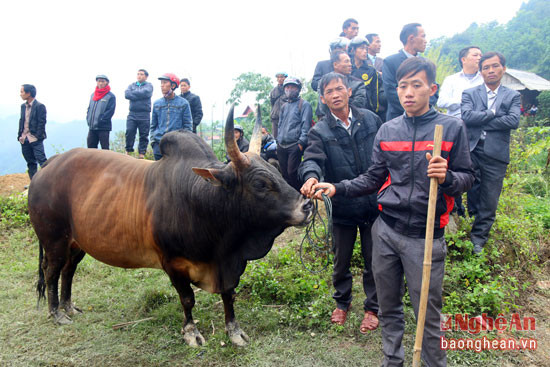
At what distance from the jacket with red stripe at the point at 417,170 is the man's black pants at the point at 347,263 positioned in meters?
0.85

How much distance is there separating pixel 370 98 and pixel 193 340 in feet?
12.4

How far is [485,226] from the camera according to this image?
4.38 metres

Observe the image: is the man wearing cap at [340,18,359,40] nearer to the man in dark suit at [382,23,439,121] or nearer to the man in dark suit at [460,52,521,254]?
the man in dark suit at [382,23,439,121]

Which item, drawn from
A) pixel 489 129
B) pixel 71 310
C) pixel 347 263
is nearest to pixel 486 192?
pixel 489 129

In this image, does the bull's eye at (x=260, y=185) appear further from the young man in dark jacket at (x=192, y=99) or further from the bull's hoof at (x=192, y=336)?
the young man in dark jacket at (x=192, y=99)

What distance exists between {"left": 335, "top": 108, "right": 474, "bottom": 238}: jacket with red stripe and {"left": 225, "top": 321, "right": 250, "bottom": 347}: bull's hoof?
5.80 ft

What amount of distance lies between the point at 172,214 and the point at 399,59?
3.28 metres

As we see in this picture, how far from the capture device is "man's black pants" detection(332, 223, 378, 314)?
3459 mm

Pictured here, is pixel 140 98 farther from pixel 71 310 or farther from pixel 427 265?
pixel 427 265

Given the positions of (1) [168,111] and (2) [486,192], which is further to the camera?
(1) [168,111]

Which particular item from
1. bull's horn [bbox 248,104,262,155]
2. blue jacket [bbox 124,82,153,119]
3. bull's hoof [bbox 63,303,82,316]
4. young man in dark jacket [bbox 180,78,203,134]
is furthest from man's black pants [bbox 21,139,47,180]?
bull's horn [bbox 248,104,262,155]

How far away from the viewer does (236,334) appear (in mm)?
3494

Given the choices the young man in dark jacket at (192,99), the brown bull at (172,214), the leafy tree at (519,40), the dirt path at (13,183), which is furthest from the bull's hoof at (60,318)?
the leafy tree at (519,40)

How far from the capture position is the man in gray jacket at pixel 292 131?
224 inches
